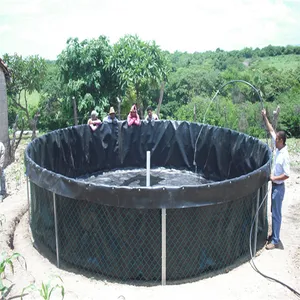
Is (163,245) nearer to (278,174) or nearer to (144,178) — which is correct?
(278,174)

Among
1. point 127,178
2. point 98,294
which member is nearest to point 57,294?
point 98,294

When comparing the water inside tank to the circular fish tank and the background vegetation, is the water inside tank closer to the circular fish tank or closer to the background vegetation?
the background vegetation

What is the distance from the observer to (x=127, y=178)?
36.1ft

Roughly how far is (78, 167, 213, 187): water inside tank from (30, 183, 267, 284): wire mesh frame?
447 centimetres

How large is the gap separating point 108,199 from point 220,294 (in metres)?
1.91

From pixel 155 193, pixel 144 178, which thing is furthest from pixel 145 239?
pixel 144 178

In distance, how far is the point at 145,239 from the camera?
220 inches

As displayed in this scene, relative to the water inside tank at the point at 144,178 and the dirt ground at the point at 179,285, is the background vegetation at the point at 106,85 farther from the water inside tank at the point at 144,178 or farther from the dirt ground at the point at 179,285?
the dirt ground at the point at 179,285

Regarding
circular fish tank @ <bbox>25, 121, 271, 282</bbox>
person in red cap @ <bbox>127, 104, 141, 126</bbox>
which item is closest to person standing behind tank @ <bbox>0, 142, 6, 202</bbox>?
circular fish tank @ <bbox>25, 121, 271, 282</bbox>

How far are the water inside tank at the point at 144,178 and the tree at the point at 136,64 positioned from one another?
5536 millimetres

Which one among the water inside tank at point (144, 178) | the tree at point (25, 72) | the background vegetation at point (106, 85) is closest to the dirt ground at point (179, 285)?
the water inside tank at point (144, 178)

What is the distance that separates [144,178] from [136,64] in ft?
22.1

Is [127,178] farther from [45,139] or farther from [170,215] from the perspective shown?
[170,215]

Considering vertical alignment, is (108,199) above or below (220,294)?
above
